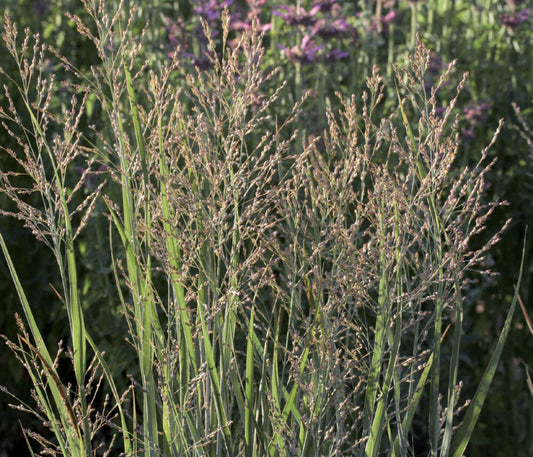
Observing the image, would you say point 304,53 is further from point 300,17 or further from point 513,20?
point 513,20

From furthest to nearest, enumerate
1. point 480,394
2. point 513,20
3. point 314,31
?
point 513,20, point 314,31, point 480,394

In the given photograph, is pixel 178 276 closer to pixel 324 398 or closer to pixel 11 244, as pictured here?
pixel 324 398

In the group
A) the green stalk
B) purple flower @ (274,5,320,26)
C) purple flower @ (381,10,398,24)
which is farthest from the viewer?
purple flower @ (381,10,398,24)

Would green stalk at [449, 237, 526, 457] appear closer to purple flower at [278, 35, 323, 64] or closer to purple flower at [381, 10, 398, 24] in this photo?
purple flower at [278, 35, 323, 64]

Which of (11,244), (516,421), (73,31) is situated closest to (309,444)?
(516,421)

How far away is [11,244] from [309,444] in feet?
6.63

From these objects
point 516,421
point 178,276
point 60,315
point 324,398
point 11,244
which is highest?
point 178,276

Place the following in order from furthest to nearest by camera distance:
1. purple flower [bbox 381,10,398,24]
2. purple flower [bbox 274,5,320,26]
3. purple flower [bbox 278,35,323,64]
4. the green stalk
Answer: purple flower [bbox 381,10,398,24] → purple flower [bbox 274,5,320,26] → purple flower [bbox 278,35,323,64] → the green stalk

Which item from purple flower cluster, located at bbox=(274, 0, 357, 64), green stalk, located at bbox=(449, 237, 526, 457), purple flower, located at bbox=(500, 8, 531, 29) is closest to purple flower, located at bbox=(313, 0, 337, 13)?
purple flower cluster, located at bbox=(274, 0, 357, 64)

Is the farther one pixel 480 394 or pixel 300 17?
pixel 300 17

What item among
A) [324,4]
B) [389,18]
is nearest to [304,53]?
[324,4]

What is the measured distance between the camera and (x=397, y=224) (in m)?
1.36

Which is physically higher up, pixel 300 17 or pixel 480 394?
pixel 300 17

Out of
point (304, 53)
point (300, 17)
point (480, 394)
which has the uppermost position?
point (300, 17)
